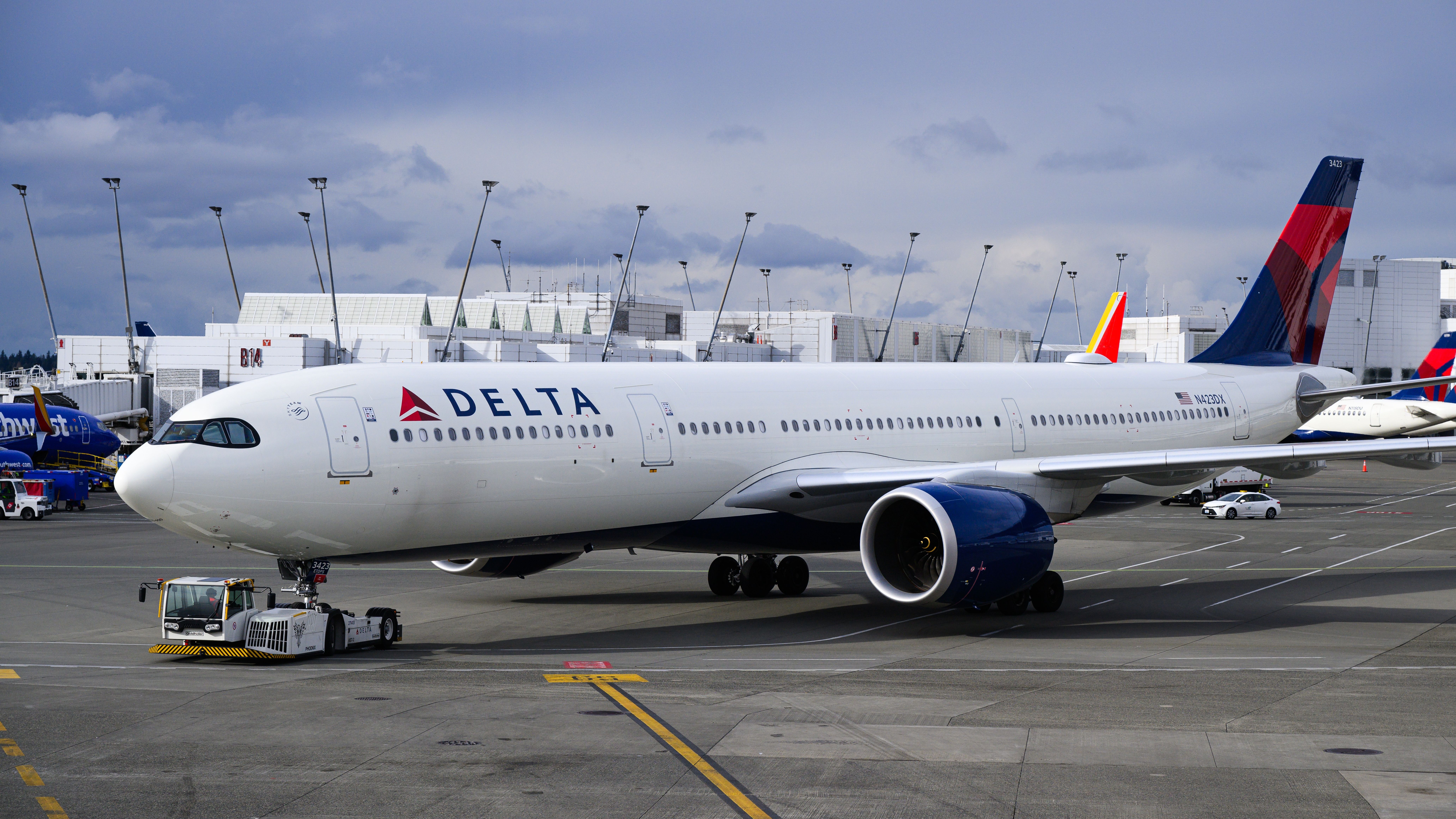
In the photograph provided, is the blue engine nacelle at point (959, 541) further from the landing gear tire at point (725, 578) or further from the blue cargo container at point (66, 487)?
the blue cargo container at point (66, 487)

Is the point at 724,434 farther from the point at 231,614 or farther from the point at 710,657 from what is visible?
the point at 231,614

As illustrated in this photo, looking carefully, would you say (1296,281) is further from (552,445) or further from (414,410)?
(414,410)

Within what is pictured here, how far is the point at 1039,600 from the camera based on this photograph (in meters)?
29.3

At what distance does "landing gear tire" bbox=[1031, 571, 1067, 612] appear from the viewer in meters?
29.3

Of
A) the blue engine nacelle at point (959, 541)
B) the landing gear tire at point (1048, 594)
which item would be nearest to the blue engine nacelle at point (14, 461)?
the blue engine nacelle at point (959, 541)

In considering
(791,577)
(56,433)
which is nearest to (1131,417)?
(791,577)

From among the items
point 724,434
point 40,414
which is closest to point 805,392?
point 724,434

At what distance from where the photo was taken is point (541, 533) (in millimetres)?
24656

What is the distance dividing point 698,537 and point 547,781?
12.5m

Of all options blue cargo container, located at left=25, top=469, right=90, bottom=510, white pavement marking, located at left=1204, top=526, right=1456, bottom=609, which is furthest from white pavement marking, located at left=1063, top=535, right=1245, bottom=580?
blue cargo container, located at left=25, top=469, right=90, bottom=510

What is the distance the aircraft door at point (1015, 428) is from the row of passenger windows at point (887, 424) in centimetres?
38

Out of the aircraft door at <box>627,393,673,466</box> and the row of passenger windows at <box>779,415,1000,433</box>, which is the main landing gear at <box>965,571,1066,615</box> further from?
the aircraft door at <box>627,393,673,466</box>

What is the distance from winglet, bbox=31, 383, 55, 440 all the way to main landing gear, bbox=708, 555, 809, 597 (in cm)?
4851

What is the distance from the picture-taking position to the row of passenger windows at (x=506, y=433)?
905 inches
